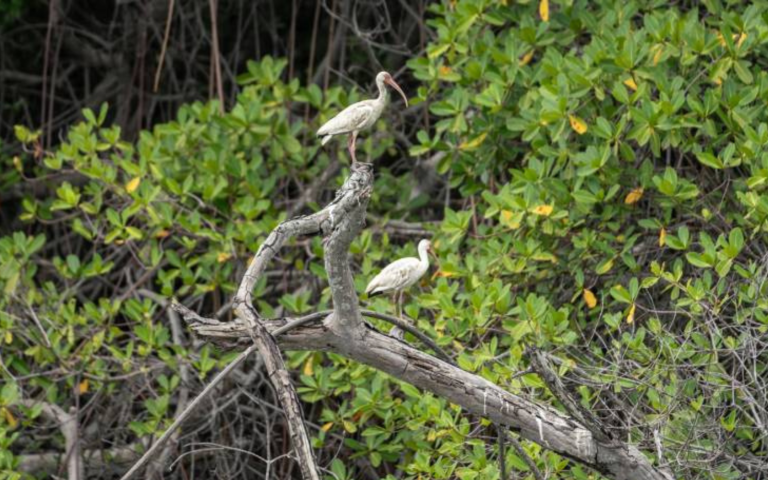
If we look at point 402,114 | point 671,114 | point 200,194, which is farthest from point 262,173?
point 671,114

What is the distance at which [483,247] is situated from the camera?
6.14 metres

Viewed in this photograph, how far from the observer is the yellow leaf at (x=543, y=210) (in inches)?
231

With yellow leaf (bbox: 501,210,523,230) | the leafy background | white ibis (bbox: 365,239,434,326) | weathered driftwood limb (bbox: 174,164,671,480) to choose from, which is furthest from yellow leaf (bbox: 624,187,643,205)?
weathered driftwood limb (bbox: 174,164,671,480)

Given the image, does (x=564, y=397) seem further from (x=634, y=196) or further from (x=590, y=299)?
(x=634, y=196)

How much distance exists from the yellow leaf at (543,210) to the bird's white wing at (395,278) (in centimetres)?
63

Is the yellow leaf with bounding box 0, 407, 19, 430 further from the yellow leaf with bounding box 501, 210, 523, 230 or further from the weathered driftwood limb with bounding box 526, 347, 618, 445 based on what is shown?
the weathered driftwood limb with bounding box 526, 347, 618, 445

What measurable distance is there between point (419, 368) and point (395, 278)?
1.39 meters

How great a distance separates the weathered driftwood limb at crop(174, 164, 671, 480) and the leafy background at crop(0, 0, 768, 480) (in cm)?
52

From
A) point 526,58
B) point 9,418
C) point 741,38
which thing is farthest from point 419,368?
point 9,418

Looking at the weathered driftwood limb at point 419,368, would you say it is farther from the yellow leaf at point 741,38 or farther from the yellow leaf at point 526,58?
the yellow leaf at point 526,58

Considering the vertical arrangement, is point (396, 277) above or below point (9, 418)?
above

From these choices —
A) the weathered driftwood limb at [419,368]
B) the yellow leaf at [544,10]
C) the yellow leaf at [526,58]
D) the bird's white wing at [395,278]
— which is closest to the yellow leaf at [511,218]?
the bird's white wing at [395,278]

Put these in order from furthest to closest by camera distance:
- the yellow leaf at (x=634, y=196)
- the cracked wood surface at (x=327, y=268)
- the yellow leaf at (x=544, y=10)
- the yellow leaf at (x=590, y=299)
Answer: the yellow leaf at (x=544, y=10) → the yellow leaf at (x=634, y=196) → the yellow leaf at (x=590, y=299) → the cracked wood surface at (x=327, y=268)

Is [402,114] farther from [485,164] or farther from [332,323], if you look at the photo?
[332,323]
